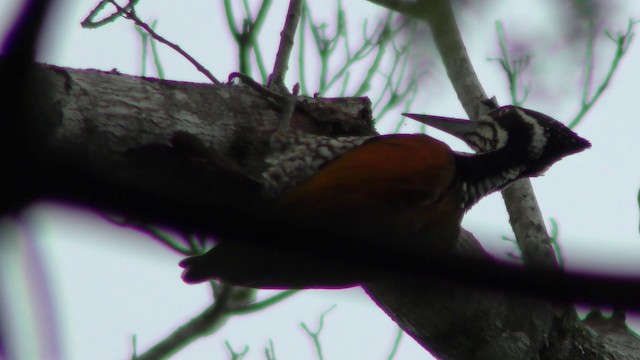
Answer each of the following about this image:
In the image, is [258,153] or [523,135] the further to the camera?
[523,135]

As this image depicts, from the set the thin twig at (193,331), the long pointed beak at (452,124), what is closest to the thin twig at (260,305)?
the thin twig at (193,331)

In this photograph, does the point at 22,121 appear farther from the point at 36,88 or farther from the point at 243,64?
the point at 243,64

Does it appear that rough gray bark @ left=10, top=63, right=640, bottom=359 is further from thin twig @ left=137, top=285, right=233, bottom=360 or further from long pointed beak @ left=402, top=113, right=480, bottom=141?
thin twig @ left=137, top=285, right=233, bottom=360

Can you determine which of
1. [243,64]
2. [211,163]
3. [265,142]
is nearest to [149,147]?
[211,163]

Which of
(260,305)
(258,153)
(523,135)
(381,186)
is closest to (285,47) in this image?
(258,153)

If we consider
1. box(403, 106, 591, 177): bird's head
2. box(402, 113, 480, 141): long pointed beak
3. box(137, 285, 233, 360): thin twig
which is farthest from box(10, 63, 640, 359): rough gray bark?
box(137, 285, 233, 360): thin twig

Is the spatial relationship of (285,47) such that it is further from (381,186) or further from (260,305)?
(260,305)

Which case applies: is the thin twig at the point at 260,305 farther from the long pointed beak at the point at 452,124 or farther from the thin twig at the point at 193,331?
the long pointed beak at the point at 452,124

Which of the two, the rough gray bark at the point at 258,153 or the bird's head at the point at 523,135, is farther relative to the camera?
the bird's head at the point at 523,135
